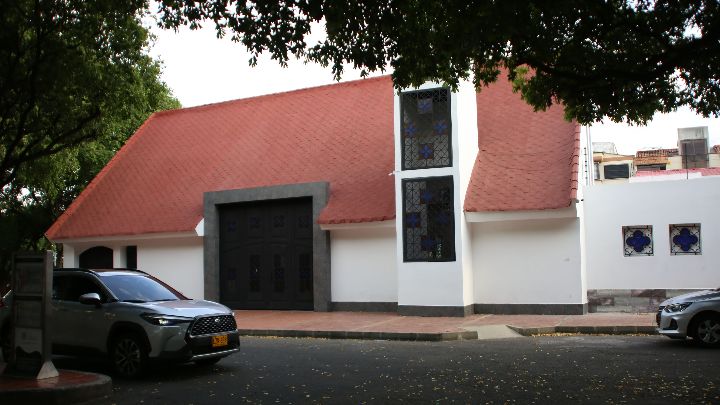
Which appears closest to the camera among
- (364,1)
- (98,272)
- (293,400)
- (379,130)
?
(293,400)

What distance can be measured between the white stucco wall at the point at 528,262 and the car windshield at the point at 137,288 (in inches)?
383

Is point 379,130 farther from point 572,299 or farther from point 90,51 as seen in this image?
point 90,51

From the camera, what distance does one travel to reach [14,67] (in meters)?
15.1

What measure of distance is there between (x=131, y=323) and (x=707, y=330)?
9644mm

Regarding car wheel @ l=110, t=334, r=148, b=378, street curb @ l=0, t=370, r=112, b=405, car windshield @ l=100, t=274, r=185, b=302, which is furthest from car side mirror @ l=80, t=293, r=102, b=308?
street curb @ l=0, t=370, r=112, b=405

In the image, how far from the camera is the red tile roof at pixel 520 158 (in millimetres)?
18203

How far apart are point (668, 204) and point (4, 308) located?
615 inches

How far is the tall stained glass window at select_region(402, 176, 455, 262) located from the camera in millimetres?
18562

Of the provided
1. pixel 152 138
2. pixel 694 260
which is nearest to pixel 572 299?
pixel 694 260

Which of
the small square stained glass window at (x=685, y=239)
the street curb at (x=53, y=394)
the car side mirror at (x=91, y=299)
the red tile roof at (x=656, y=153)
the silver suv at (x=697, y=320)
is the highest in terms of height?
the red tile roof at (x=656, y=153)

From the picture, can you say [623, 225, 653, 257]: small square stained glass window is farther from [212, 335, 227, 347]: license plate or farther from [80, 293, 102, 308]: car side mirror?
[80, 293, 102, 308]: car side mirror

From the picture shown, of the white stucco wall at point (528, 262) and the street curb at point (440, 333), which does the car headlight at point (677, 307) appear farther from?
the white stucco wall at point (528, 262)

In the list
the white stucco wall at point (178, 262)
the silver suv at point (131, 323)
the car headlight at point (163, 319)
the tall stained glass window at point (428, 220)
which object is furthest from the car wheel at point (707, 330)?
the white stucco wall at point (178, 262)

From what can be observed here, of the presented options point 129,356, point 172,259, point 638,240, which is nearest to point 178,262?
point 172,259
